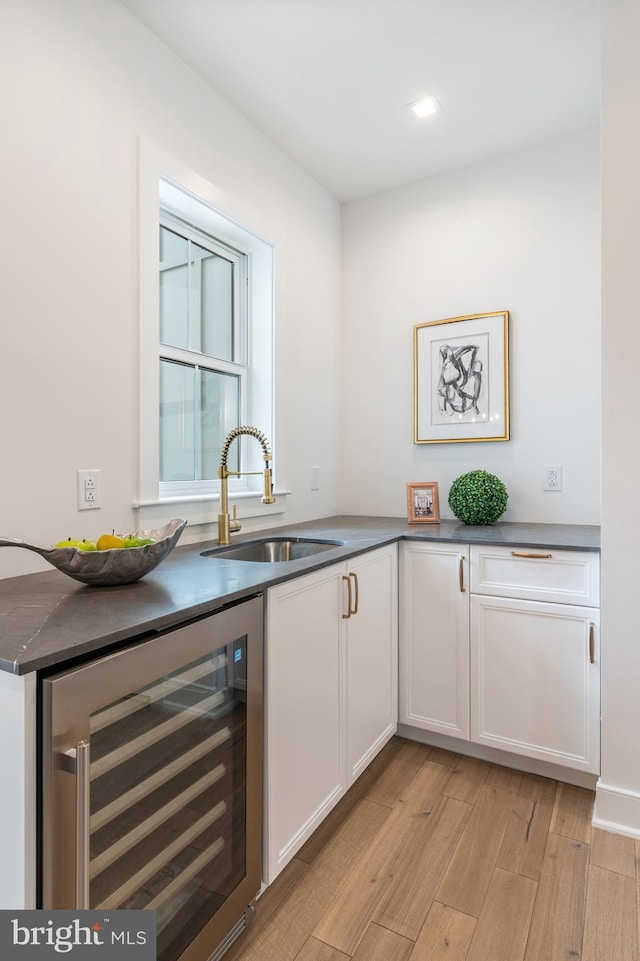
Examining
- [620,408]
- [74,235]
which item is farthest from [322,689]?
[74,235]

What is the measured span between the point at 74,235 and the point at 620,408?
1.81 meters

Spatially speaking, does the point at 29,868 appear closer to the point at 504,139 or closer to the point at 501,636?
the point at 501,636

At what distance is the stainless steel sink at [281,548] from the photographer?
2.11m

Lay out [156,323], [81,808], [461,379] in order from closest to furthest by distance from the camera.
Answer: [81,808] → [156,323] → [461,379]

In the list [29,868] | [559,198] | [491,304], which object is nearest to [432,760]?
[29,868]

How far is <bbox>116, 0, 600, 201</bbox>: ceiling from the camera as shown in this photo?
1.79 m

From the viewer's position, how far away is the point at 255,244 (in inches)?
97.0

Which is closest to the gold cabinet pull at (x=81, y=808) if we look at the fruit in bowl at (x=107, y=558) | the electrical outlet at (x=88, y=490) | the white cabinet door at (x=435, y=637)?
the fruit in bowl at (x=107, y=558)

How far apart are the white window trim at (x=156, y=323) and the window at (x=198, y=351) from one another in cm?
6

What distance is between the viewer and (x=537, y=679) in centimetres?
197

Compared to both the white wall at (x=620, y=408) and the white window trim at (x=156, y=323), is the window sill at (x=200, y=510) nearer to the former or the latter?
the white window trim at (x=156, y=323)

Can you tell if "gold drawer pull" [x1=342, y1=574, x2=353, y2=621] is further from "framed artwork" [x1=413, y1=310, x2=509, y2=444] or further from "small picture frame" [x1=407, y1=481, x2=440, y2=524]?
"framed artwork" [x1=413, y1=310, x2=509, y2=444]

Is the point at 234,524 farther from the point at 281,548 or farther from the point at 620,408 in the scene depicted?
the point at 620,408

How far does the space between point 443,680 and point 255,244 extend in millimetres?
2114
